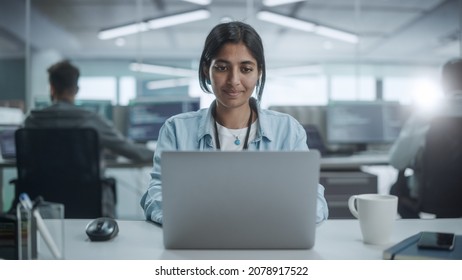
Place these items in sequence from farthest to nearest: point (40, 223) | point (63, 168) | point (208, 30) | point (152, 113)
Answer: point (208, 30) → point (152, 113) → point (63, 168) → point (40, 223)

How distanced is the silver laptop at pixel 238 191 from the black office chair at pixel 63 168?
1.32 m

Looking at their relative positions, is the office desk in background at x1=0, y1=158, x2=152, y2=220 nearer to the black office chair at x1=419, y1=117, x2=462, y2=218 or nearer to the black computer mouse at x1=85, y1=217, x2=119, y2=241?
the black office chair at x1=419, y1=117, x2=462, y2=218

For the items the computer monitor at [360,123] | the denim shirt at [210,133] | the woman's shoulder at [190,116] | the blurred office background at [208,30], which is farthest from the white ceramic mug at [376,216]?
the blurred office background at [208,30]

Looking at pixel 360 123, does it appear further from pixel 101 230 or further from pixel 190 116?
pixel 101 230

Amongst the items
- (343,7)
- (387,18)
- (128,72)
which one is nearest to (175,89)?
(128,72)

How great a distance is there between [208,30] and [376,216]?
13.6 feet

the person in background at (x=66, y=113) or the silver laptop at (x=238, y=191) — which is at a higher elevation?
the person in background at (x=66, y=113)

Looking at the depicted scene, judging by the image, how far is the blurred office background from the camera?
500cm

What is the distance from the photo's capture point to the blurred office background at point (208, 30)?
4996 mm

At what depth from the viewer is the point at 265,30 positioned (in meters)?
6.35

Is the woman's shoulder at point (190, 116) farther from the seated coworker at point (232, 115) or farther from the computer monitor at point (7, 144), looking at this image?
the computer monitor at point (7, 144)

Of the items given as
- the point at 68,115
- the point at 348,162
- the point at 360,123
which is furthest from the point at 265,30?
the point at 68,115
